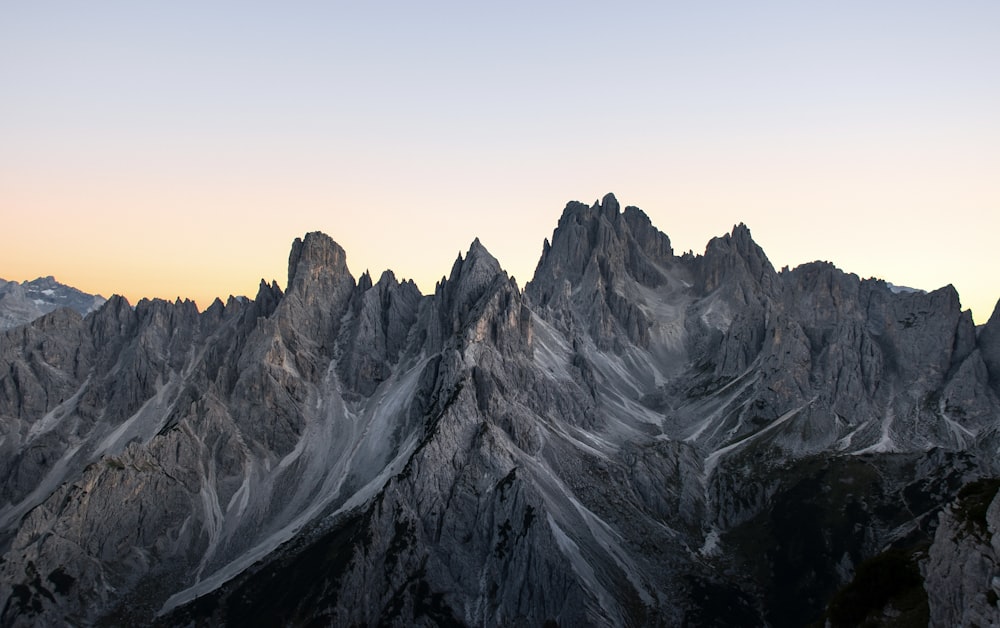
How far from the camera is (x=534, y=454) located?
190250mm

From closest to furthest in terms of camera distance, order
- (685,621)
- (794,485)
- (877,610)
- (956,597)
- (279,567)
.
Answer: (956,597), (877,610), (685,621), (279,567), (794,485)

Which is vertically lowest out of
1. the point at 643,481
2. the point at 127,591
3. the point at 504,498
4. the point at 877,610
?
the point at 877,610

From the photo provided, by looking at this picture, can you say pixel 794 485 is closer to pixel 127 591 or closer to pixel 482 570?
pixel 482 570

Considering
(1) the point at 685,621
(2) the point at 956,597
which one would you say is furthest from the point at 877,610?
(1) the point at 685,621

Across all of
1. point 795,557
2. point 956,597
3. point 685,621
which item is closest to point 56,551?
point 685,621

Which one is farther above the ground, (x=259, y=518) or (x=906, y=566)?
(x=259, y=518)

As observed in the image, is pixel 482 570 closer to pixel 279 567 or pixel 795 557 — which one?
pixel 279 567

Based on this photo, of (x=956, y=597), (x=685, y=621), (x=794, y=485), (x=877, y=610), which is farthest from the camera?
(x=794, y=485)

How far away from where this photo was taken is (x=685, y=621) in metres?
146

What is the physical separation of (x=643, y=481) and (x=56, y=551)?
496ft

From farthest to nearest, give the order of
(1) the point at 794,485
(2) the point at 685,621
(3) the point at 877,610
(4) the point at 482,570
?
(1) the point at 794,485
(4) the point at 482,570
(2) the point at 685,621
(3) the point at 877,610

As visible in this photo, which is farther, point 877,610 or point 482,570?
point 482,570

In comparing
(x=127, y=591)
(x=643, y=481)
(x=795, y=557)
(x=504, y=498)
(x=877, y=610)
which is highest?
(x=127, y=591)

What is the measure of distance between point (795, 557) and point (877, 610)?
352 feet
